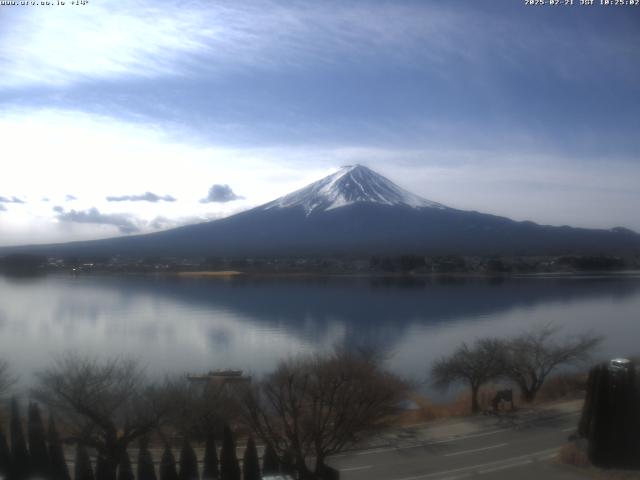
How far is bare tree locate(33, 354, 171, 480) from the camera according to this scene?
4094 mm

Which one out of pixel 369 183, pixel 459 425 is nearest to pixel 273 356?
pixel 459 425

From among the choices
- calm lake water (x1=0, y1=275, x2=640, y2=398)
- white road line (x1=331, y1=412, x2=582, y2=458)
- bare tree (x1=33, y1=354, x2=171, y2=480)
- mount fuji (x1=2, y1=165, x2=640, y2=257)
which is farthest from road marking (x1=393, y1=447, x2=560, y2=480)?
mount fuji (x1=2, y1=165, x2=640, y2=257)

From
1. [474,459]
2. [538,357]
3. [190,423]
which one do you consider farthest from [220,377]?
[538,357]

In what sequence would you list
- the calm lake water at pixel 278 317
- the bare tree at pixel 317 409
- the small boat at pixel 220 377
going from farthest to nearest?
the calm lake water at pixel 278 317, the small boat at pixel 220 377, the bare tree at pixel 317 409

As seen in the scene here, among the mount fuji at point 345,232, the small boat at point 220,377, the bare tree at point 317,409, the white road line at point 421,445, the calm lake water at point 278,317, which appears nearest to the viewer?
the bare tree at point 317,409

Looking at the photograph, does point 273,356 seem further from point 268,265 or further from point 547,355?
point 268,265

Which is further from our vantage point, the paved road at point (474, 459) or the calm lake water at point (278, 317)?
the calm lake water at point (278, 317)

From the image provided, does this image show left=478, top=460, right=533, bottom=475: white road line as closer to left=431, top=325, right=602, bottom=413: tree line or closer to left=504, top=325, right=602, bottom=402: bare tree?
left=431, top=325, right=602, bottom=413: tree line

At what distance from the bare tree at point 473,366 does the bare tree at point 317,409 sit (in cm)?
206

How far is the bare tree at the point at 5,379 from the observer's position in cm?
513

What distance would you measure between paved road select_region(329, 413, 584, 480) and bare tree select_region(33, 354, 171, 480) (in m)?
1.35

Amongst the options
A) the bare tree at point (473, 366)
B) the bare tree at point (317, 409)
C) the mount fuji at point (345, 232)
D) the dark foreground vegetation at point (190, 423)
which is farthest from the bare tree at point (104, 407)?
the mount fuji at point (345, 232)

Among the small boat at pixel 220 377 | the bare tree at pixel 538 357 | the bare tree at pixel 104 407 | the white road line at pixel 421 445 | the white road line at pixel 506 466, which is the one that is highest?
the bare tree at pixel 104 407

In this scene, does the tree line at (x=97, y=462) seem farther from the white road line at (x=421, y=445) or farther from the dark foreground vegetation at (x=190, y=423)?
the white road line at (x=421, y=445)
